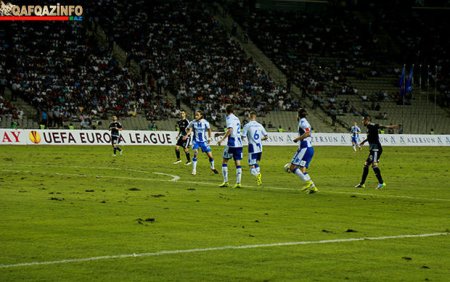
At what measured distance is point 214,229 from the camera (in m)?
17.1

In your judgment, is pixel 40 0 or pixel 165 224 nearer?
pixel 165 224

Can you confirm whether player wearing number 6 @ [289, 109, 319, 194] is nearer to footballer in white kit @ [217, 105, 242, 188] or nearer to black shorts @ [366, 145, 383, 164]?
footballer in white kit @ [217, 105, 242, 188]

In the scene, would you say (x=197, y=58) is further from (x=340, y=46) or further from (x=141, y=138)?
(x=141, y=138)

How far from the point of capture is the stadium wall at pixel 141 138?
60.8 metres

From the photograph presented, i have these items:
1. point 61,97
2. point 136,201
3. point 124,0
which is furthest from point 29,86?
point 136,201

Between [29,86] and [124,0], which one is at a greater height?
[124,0]

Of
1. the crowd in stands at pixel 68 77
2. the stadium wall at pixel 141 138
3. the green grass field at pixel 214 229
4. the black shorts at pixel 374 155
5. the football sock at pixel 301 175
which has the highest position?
the crowd in stands at pixel 68 77

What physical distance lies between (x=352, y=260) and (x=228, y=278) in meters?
2.48

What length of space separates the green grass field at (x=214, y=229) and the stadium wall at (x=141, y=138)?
27.9 meters

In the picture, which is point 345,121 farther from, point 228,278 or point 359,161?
point 228,278

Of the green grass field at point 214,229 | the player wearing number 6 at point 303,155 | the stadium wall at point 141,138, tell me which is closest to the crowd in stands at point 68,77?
the stadium wall at point 141,138

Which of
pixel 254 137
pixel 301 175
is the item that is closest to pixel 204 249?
pixel 301 175

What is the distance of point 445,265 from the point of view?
1307cm

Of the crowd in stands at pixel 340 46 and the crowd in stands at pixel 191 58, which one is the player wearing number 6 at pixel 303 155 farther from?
the crowd in stands at pixel 340 46
